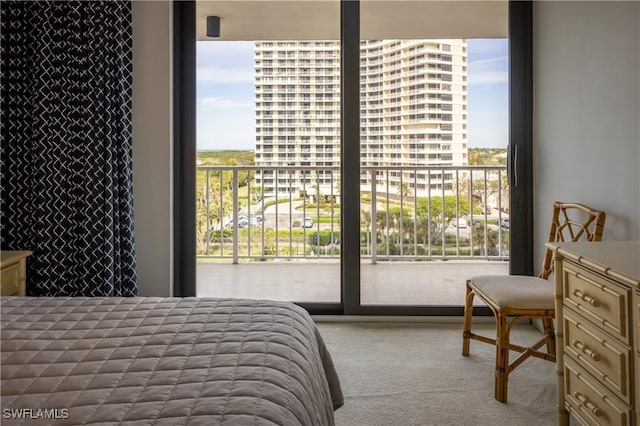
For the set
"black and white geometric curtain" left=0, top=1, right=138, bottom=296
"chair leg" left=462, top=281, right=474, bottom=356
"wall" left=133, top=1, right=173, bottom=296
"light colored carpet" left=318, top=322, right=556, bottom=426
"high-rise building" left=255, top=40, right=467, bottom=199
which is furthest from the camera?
"high-rise building" left=255, top=40, right=467, bottom=199

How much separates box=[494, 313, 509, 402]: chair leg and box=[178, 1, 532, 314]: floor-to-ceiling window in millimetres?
1112

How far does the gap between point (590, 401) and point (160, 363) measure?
139 cm

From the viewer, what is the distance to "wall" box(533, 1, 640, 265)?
84.8 inches

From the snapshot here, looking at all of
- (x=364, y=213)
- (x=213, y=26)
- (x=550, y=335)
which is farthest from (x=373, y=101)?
(x=550, y=335)

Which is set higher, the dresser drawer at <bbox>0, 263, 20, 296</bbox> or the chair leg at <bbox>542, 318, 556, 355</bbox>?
the dresser drawer at <bbox>0, 263, 20, 296</bbox>

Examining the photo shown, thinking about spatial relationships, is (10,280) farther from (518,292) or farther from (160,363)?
(518,292)

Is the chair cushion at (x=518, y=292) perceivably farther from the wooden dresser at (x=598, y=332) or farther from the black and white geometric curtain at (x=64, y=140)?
the black and white geometric curtain at (x=64, y=140)

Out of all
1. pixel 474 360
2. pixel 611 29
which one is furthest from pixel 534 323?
pixel 611 29

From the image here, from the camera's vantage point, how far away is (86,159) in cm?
296

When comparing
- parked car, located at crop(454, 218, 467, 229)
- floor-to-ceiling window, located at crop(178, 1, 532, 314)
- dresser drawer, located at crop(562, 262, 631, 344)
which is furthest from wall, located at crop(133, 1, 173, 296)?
parked car, located at crop(454, 218, 467, 229)

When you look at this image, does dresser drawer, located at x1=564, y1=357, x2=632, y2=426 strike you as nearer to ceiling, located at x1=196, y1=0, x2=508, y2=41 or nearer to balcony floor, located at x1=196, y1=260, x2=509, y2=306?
balcony floor, located at x1=196, y1=260, x2=509, y2=306

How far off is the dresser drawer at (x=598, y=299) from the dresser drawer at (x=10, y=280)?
8.59ft

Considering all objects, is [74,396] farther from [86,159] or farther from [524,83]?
[524,83]

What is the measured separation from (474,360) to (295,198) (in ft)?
9.26
